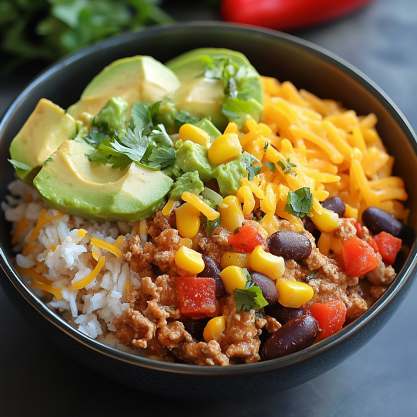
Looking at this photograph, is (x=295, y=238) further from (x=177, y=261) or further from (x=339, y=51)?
(x=339, y=51)

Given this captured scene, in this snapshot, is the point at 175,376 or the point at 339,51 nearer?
the point at 175,376

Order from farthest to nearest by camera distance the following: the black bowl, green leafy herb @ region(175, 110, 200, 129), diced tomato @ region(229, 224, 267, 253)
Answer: green leafy herb @ region(175, 110, 200, 129) → diced tomato @ region(229, 224, 267, 253) → the black bowl

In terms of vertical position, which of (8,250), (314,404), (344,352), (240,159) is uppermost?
(240,159)

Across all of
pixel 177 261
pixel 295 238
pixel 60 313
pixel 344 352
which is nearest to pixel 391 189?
pixel 295 238

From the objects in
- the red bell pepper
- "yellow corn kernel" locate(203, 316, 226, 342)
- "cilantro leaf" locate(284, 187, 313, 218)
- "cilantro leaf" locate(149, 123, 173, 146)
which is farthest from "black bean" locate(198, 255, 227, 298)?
the red bell pepper

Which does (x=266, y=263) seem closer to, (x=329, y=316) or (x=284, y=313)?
(x=284, y=313)

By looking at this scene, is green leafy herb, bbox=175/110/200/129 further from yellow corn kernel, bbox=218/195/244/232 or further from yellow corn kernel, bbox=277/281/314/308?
yellow corn kernel, bbox=277/281/314/308

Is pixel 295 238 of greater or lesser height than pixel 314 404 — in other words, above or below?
above
